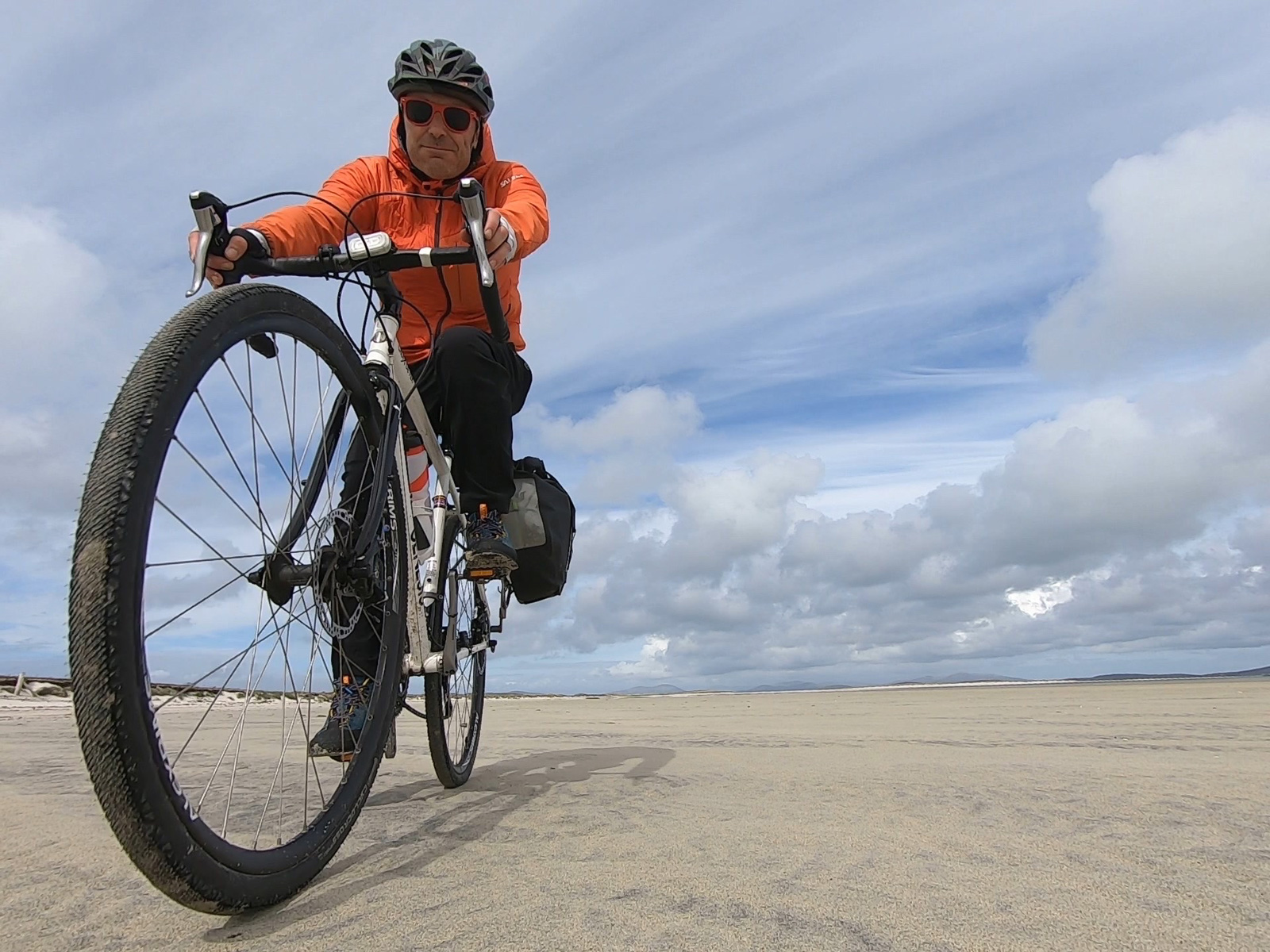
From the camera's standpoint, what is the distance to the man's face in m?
2.68

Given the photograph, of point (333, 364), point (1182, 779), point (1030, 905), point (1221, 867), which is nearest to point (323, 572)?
point (333, 364)

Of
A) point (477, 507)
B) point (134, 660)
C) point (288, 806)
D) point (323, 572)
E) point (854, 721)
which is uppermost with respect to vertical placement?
point (477, 507)

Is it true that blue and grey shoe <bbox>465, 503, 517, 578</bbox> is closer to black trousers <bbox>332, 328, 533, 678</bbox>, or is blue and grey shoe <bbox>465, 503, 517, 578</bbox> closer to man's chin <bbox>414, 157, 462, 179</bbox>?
black trousers <bbox>332, 328, 533, 678</bbox>

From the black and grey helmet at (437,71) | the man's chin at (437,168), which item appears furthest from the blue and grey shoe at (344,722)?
the black and grey helmet at (437,71)

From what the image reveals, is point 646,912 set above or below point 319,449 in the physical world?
below

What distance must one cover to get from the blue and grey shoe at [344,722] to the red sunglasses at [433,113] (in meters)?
1.88

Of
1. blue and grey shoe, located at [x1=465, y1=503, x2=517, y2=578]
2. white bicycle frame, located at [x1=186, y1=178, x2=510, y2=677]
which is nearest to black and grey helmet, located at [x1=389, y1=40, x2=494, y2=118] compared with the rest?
white bicycle frame, located at [x1=186, y1=178, x2=510, y2=677]

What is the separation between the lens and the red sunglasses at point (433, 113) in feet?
8.78

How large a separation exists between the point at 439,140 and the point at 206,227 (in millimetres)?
1038

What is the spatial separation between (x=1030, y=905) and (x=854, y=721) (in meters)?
4.91

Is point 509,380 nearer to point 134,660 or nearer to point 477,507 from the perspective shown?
point 477,507

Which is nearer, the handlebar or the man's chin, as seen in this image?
the handlebar

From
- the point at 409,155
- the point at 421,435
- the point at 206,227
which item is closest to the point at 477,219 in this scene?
the point at 206,227

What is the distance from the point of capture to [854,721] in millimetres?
5914
